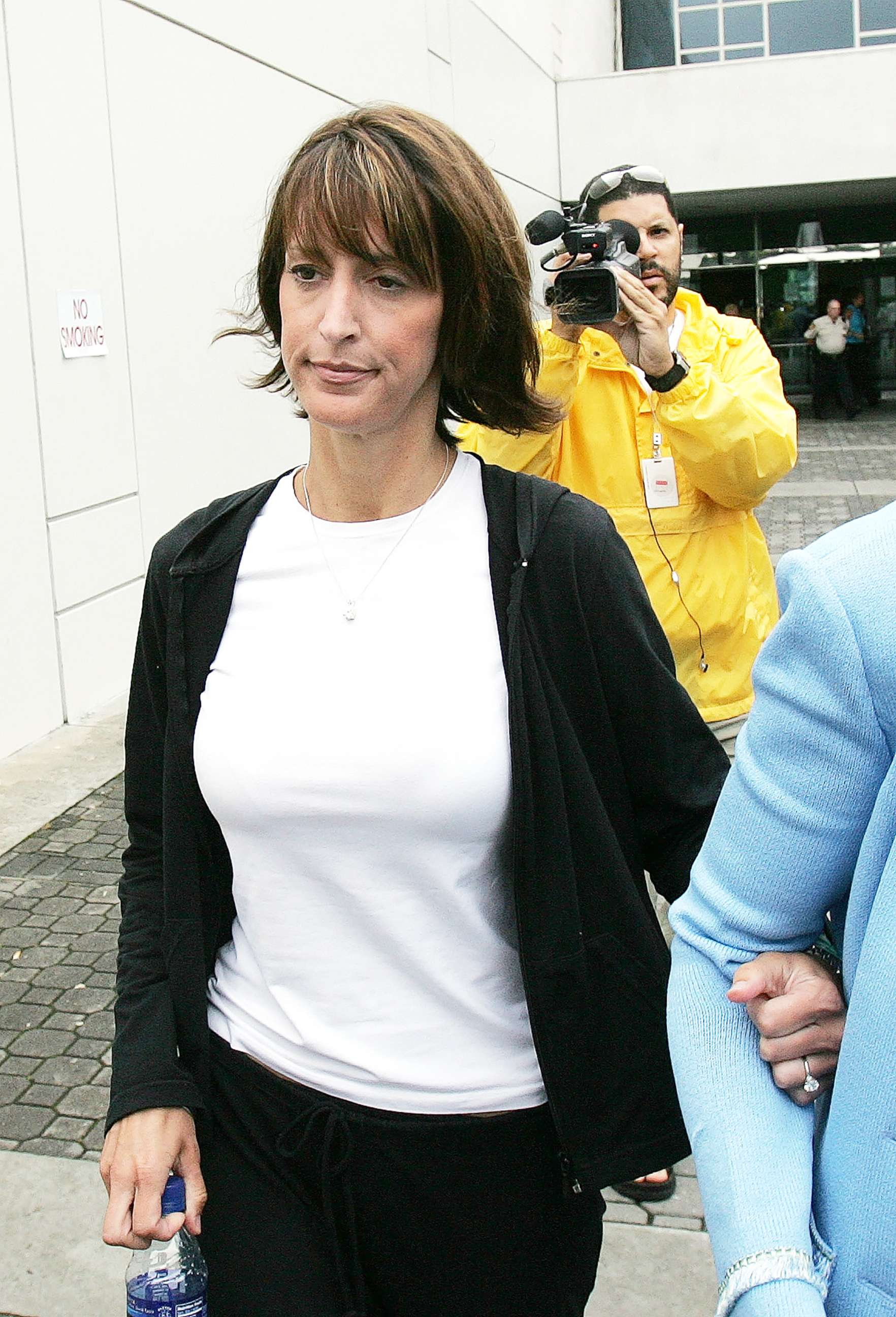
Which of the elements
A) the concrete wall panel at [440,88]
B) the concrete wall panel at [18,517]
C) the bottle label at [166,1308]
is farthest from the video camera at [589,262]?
the concrete wall panel at [440,88]

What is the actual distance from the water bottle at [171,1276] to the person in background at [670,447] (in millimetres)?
2131

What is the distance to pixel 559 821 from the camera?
5.76ft

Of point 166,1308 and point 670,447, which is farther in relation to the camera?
point 670,447

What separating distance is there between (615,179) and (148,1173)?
2787mm

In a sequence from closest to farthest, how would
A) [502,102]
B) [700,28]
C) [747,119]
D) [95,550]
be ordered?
[95,550] → [502,102] → [747,119] → [700,28]

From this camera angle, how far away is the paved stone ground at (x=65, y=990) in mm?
3555

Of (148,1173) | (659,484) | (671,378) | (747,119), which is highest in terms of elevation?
(747,119)

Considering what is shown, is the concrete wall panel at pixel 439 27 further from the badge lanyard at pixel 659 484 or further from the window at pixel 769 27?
the badge lanyard at pixel 659 484

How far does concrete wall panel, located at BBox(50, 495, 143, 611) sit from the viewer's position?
748cm

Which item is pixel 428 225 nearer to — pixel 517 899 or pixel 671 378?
pixel 517 899

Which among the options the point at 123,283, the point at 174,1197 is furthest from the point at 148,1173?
the point at 123,283

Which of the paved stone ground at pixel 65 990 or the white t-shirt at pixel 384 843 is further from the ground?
the white t-shirt at pixel 384 843

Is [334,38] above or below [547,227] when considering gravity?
above

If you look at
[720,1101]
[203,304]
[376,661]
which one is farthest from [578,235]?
[203,304]
